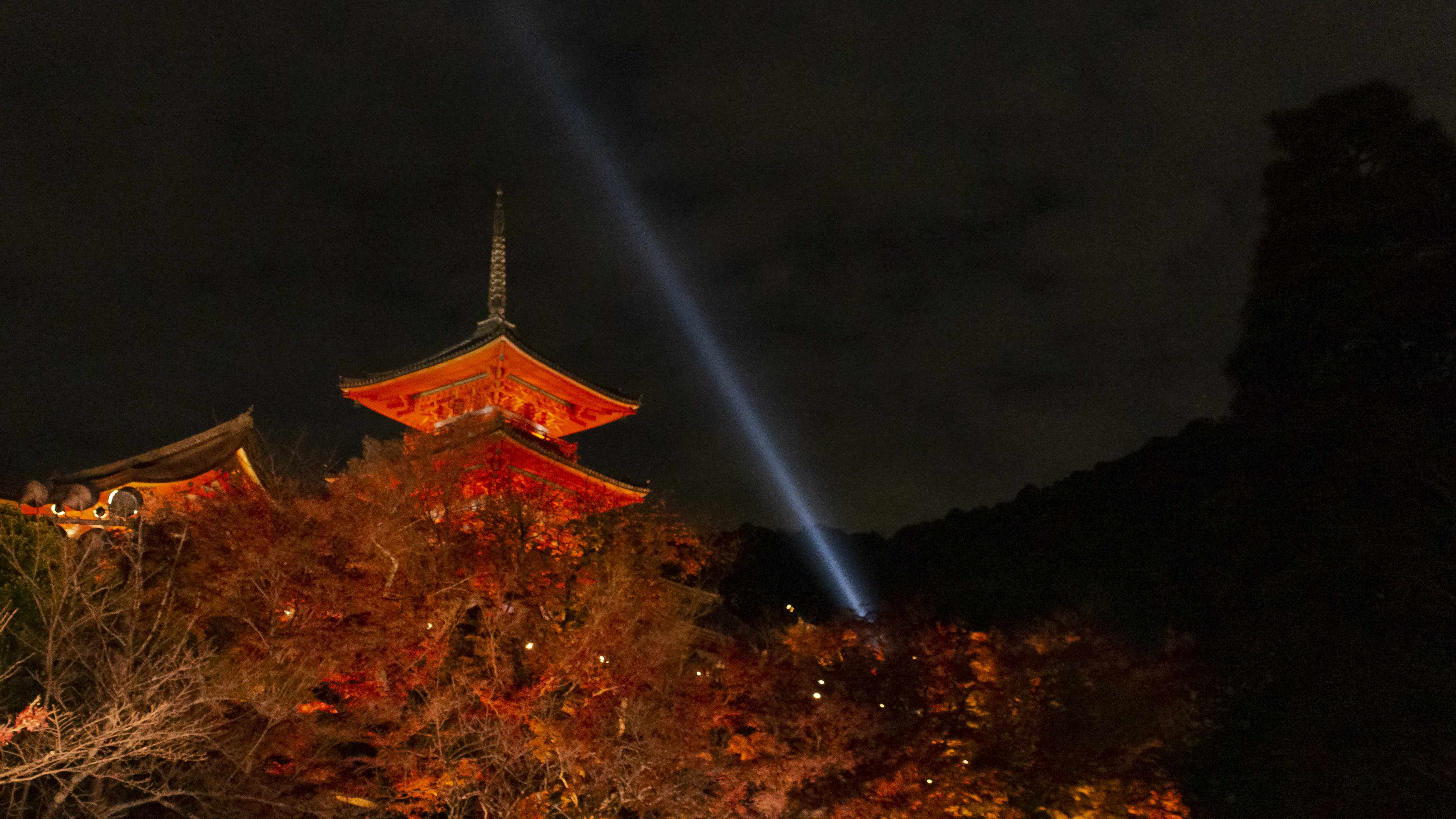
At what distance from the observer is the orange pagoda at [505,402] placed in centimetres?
2206

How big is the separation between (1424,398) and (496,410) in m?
16.1

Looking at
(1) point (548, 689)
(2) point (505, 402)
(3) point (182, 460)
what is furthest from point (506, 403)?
(1) point (548, 689)

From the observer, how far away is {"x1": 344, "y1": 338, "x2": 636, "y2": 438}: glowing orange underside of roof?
22.7 meters

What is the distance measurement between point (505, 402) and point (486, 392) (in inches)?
17.8

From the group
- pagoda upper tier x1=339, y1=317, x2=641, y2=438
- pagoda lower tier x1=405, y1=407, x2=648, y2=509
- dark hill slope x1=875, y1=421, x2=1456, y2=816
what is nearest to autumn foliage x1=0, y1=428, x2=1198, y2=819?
pagoda lower tier x1=405, y1=407, x2=648, y2=509

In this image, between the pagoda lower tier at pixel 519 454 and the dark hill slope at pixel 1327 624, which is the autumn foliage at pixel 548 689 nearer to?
the pagoda lower tier at pixel 519 454

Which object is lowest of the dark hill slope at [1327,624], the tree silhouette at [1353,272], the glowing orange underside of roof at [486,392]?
the dark hill slope at [1327,624]

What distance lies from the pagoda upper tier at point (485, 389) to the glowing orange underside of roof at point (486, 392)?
18 mm

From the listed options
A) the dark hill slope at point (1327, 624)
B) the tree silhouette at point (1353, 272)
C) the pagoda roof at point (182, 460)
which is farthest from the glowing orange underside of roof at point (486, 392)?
the tree silhouette at point (1353, 272)

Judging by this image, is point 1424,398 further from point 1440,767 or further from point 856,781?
point 856,781

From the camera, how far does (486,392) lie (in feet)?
76.0

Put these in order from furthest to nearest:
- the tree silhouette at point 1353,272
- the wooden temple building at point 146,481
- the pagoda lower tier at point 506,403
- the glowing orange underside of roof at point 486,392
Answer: the glowing orange underside of roof at point 486,392 < the pagoda lower tier at point 506,403 < the wooden temple building at point 146,481 < the tree silhouette at point 1353,272

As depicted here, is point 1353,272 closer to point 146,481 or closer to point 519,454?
point 519,454

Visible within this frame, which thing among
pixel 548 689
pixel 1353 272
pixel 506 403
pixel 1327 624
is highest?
pixel 506 403
